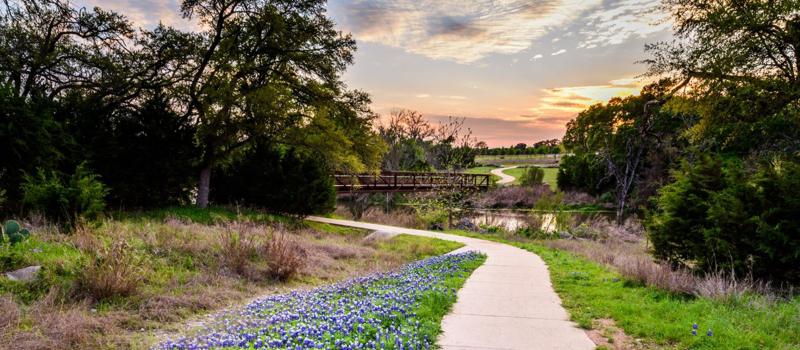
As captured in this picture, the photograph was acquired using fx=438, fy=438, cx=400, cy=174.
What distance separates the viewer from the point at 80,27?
17953 mm

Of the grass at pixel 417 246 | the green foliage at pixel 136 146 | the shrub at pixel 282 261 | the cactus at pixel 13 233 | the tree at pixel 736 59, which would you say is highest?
the tree at pixel 736 59

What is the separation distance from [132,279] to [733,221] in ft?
33.9

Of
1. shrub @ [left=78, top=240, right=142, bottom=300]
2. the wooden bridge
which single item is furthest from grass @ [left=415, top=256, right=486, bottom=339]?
the wooden bridge

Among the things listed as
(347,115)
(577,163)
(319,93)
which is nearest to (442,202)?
(347,115)

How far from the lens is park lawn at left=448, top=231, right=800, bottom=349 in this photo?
16.3 feet

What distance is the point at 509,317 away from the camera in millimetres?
5988

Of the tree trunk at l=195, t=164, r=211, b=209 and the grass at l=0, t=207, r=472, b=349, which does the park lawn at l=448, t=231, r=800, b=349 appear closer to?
the grass at l=0, t=207, r=472, b=349

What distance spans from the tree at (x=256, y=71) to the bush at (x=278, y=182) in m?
1.11

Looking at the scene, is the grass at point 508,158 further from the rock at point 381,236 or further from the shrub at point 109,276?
the shrub at point 109,276

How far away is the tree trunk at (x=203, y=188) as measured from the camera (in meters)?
20.4

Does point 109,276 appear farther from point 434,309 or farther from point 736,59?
point 736,59

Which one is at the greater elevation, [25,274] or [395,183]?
[395,183]

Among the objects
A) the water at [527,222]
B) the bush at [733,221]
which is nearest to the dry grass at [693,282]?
the bush at [733,221]

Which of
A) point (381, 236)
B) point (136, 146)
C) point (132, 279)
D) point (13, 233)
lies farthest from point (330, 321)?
point (136, 146)
